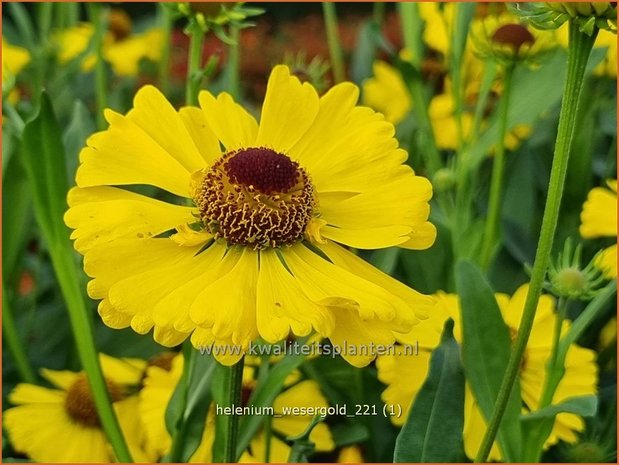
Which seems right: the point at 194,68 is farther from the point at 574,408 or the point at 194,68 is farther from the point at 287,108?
the point at 574,408

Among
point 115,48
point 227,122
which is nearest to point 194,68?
point 227,122

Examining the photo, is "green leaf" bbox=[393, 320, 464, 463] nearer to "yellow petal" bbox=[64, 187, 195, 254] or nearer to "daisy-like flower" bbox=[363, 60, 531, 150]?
"yellow petal" bbox=[64, 187, 195, 254]

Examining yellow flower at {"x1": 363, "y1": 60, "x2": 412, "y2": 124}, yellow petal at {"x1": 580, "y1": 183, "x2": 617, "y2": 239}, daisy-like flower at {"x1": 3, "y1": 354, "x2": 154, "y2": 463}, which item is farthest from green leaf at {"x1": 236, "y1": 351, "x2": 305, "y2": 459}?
yellow flower at {"x1": 363, "y1": 60, "x2": 412, "y2": 124}

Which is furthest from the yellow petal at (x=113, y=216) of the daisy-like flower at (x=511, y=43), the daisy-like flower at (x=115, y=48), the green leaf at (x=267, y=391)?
the daisy-like flower at (x=115, y=48)

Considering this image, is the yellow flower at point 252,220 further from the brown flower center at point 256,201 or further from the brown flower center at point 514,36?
the brown flower center at point 514,36

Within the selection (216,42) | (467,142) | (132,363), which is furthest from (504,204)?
(216,42)
